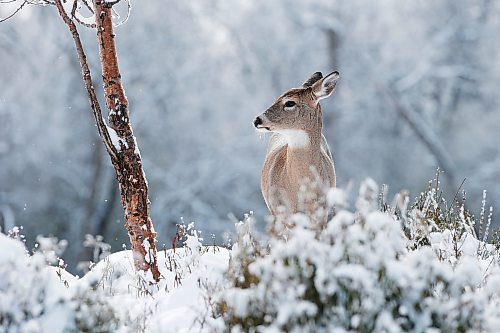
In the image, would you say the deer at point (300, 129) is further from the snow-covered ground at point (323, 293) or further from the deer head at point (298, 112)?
the snow-covered ground at point (323, 293)

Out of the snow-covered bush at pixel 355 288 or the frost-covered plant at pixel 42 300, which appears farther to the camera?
the frost-covered plant at pixel 42 300

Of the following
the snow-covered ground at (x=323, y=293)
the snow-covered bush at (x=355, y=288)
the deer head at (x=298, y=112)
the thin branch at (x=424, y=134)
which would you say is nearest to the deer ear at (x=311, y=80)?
the deer head at (x=298, y=112)

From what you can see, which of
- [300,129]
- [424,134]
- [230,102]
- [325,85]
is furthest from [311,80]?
[424,134]

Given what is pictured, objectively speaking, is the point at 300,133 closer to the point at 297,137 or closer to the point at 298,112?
the point at 297,137

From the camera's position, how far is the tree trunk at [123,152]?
19.6 ft

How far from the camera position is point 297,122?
22.4 ft

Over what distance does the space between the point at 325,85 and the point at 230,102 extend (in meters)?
16.0

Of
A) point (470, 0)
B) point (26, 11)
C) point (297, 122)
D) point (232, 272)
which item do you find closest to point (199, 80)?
point (26, 11)

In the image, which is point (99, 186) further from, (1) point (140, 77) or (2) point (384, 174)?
(2) point (384, 174)

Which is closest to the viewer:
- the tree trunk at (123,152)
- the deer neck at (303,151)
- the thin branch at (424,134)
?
the tree trunk at (123,152)

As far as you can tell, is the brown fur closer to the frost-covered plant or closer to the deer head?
the deer head

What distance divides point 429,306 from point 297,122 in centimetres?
373

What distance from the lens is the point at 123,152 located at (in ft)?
19.6

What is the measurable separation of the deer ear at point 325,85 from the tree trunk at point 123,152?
1.58 meters
